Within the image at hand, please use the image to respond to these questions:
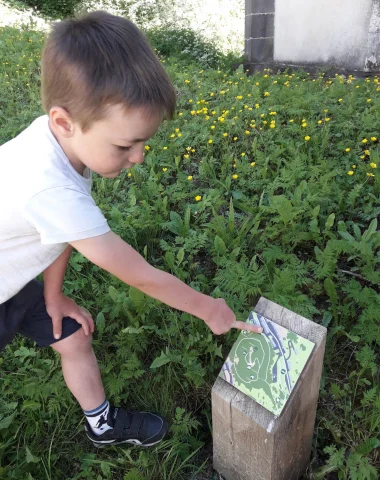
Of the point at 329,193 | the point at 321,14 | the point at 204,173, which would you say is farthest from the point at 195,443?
the point at 321,14

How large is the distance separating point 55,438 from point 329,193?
197 cm

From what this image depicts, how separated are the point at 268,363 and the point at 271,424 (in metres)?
0.19

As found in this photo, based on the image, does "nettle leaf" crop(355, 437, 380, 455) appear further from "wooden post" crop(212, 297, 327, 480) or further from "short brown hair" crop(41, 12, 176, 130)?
"short brown hair" crop(41, 12, 176, 130)

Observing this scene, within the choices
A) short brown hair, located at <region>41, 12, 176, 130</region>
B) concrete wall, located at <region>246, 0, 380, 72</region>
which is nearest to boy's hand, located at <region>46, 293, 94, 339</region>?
short brown hair, located at <region>41, 12, 176, 130</region>

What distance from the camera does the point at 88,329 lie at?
1.73 metres

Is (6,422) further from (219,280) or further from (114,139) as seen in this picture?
(114,139)

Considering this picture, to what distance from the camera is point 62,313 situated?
5.53 feet

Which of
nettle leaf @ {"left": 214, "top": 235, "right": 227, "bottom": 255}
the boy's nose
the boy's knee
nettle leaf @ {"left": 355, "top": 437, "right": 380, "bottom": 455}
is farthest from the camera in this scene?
nettle leaf @ {"left": 214, "top": 235, "right": 227, "bottom": 255}

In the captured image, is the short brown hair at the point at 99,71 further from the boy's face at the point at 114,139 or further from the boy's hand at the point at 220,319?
the boy's hand at the point at 220,319

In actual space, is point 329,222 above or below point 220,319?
below

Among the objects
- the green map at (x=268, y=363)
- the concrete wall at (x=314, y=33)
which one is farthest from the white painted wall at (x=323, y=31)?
the green map at (x=268, y=363)

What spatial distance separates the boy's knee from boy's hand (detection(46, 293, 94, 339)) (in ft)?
0.09

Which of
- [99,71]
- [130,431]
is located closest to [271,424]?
[130,431]

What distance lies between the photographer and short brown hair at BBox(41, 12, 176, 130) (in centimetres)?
115
